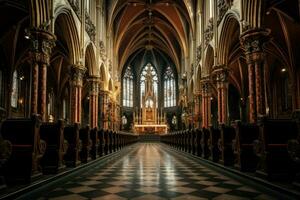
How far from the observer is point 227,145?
377 inches

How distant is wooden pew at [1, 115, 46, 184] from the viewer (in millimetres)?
6008

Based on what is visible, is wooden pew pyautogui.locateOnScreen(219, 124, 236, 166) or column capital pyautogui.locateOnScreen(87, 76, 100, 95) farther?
column capital pyautogui.locateOnScreen(87, 76, 100, 95)

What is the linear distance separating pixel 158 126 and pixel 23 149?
40.1m

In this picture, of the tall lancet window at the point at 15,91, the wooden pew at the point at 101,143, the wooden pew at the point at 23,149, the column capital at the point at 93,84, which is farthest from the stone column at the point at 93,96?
the wooden pew at the point at 23,149

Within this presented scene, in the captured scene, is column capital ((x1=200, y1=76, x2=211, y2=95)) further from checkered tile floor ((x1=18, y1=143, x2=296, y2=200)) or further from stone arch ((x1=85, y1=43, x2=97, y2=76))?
checkered tile floor ((x1=18, y1=143, x2=296, y2=200))

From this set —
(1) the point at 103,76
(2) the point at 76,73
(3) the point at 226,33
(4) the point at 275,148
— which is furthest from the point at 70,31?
(4) the point at 275,148

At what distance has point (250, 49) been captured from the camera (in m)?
13.0

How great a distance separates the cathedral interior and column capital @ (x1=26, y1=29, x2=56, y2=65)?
0.14 feet

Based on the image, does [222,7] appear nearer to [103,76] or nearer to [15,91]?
[103,76]

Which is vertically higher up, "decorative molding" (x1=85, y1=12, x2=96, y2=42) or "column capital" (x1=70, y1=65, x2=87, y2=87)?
"decorative molding" (x1=85, y1=12, x2=96, y2=42)

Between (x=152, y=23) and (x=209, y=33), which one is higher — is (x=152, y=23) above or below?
above

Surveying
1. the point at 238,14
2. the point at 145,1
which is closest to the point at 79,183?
the point at 238,14

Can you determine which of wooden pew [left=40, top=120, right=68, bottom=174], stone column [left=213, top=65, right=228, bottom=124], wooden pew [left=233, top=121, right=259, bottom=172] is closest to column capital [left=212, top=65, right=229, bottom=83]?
stone column [left=213, top=65, right=228, bottom=124]

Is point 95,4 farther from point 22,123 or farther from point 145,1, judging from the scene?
point 22,123
